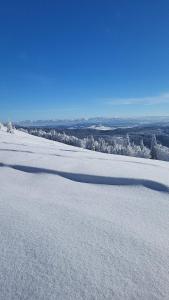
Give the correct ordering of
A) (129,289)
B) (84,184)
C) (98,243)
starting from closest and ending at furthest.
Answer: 1. (129,289)
2. (98,243)
3. (84,184)

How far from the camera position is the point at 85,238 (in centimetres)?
296

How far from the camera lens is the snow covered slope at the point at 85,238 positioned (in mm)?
2230

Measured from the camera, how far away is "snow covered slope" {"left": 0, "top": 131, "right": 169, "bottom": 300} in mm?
2230

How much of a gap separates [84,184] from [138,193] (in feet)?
3.48

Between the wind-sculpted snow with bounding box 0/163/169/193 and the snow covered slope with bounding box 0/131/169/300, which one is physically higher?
the wind-sculpted snow with bounding box 0/163/169/193

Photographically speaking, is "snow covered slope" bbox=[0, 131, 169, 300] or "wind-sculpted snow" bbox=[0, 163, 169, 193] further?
"wind-sculpted snow" bbox=[0, 163, 169, 193]

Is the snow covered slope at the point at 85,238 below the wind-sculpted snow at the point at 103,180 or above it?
below

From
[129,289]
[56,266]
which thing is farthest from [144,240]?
[56,266]

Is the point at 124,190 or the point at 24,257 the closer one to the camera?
the point at 24,257

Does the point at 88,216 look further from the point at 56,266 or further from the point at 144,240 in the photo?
the point at 56,266

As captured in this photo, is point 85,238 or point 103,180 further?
point 103,180

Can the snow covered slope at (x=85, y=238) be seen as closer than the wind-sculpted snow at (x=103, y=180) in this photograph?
Yes

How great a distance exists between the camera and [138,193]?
454 centimetres

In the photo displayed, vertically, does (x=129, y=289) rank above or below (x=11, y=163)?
below
